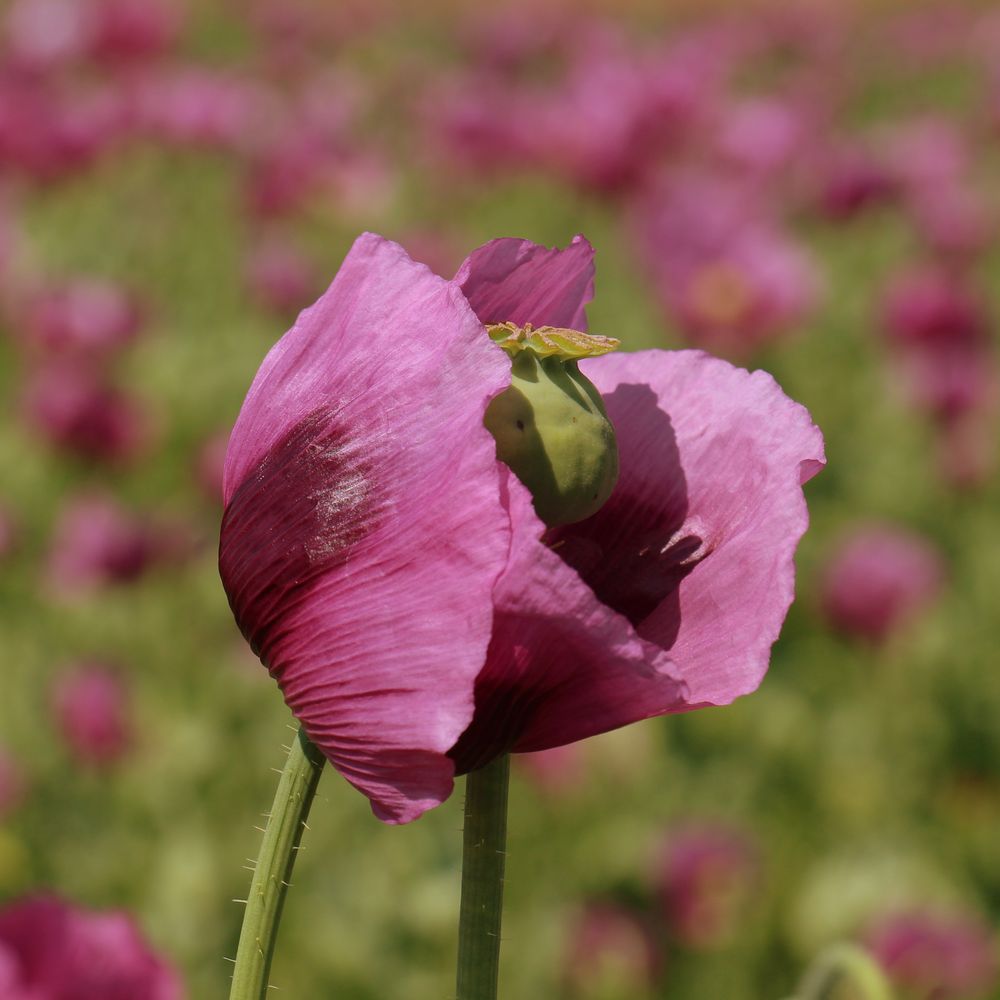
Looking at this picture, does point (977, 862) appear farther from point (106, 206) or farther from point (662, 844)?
point (106, 206)

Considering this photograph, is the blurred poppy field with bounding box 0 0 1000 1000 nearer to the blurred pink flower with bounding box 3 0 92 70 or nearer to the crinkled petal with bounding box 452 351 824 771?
the blurred pink flower with bounding box 3 0 92 70

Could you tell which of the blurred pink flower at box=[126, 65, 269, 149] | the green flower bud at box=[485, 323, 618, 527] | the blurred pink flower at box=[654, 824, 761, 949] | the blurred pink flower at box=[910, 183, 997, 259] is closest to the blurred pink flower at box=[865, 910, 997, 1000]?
the blurred pink flower at box=[654, 824, 761, 949]

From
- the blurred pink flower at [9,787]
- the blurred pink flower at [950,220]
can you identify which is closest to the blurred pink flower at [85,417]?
the blurred pink flower at [9,787]

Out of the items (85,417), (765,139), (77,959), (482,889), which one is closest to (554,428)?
(482,889)

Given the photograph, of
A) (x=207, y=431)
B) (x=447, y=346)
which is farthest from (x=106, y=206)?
(x=447, y=346)

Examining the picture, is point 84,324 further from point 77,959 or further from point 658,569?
point 658,569
